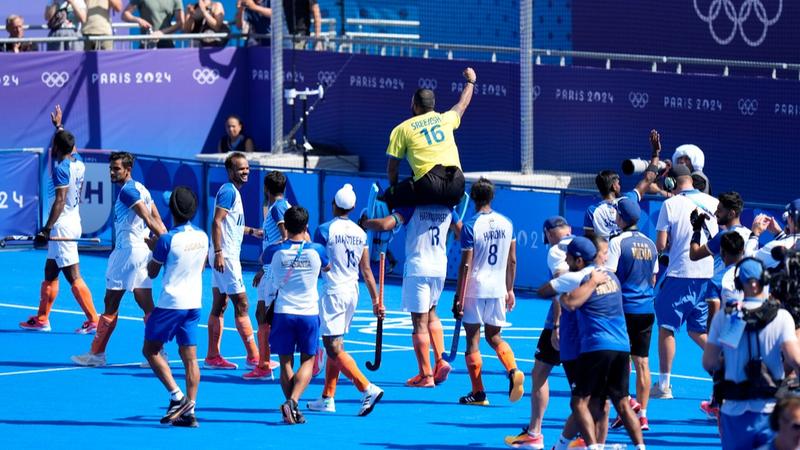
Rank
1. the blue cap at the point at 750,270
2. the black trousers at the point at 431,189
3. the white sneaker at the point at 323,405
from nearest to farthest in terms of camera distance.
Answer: the blue cap at the point at 750,270 → the white sneaker at the point at 323,405 → the black trousers at the point at 431,189

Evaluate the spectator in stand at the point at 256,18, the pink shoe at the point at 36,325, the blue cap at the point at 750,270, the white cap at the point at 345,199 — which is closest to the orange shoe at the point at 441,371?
the white cap at the point at 345,199

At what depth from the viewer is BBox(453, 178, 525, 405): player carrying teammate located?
49.6ft

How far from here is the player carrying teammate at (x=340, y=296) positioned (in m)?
14.6

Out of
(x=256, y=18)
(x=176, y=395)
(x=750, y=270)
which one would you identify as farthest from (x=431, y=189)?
(x=256, y=18)

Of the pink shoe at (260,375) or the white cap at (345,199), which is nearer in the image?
the white cap at (345,199)

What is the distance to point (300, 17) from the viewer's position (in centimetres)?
2912

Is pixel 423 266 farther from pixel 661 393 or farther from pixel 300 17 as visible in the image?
pixel 300 17

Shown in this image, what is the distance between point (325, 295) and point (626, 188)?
10.8m

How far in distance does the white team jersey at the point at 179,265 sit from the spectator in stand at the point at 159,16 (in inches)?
640

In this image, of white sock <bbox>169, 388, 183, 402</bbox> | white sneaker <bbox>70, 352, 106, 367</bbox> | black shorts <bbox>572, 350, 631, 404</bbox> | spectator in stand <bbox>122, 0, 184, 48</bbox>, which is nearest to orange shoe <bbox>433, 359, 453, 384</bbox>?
white sock <bbox>169, 388, 183, 402</bbox>

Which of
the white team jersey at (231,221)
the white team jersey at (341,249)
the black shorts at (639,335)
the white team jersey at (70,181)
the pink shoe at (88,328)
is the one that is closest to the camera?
the black shorts at (639,335)

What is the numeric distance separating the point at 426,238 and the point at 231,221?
214cm

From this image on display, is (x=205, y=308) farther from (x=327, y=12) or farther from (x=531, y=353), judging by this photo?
(x=327, y=12)

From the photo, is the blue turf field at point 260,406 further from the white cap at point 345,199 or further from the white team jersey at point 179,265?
the white cap at point 345,199
